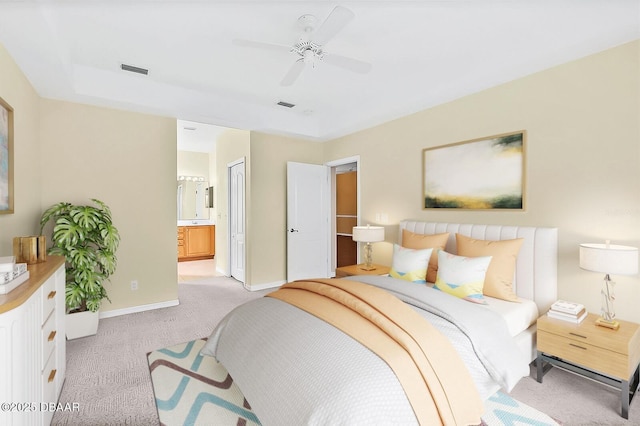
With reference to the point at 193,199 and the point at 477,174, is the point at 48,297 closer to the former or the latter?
the point at 477,174

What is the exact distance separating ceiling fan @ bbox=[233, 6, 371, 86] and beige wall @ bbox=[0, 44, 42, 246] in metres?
1.86

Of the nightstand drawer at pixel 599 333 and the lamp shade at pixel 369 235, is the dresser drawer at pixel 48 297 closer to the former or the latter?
the lamp shade at pixel 369 235

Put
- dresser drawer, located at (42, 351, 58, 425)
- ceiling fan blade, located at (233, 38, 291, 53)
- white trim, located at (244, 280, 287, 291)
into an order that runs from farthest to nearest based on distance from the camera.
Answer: white trim, located at (244, 280, 287, 291) → ceiling fan blade, located at (233, 38, 291, 53) → dresser drawer, located at (42, 351, 58, 425)

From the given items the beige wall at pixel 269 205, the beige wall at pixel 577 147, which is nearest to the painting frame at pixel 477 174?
the beige wall at pixel 577 147

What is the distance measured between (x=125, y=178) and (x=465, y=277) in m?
3.87

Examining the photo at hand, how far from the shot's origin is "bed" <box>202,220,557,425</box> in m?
1.33

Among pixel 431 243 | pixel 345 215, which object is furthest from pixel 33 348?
pixel 345 215

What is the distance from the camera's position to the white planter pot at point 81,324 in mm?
2957

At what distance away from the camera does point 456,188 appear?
336cm

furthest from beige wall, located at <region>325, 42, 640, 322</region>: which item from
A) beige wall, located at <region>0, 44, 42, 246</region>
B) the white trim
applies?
beige wall, located at <region>0, 44, 42, 246</region>

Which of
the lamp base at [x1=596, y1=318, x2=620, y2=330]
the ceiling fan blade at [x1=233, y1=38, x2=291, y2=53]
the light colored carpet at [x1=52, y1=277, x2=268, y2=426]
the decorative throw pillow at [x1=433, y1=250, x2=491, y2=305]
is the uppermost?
the ceiling fan blade at [x1=233, y1=38, x2=291, y2=53]

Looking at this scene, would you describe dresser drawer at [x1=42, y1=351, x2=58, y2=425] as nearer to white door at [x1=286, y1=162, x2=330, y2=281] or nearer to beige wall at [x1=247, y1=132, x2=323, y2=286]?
beige wall at [x1=247, y1=132, x2=323, y2=286]

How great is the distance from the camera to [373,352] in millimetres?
1511

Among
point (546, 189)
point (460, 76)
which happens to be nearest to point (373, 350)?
point (546, 189)
